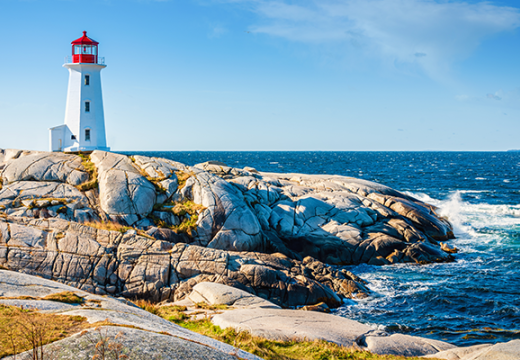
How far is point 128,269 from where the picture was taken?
16328 mm

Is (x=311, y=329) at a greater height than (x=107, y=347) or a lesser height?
lesser

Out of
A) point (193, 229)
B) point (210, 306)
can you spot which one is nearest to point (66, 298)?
point (210, 306)

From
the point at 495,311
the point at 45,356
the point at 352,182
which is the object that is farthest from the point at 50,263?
the point at 352,182

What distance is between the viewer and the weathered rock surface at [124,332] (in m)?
5.90

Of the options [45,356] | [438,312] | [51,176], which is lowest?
[438,312]

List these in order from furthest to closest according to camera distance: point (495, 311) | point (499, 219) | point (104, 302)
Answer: point (499, 219)
point (495, 311)
point (104, 302)

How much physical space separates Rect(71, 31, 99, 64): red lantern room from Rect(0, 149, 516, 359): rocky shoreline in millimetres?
10192

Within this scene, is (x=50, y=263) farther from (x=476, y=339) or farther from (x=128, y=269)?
(x=476, y=339)

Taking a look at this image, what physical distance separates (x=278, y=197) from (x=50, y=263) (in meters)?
16.5

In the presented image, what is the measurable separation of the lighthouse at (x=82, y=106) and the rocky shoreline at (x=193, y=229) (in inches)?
244

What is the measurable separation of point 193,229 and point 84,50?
789 inches

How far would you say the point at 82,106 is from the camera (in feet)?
105

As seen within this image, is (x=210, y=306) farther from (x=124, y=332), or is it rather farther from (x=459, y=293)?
(x=459, y=293)

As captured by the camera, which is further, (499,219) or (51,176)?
(499,219)
